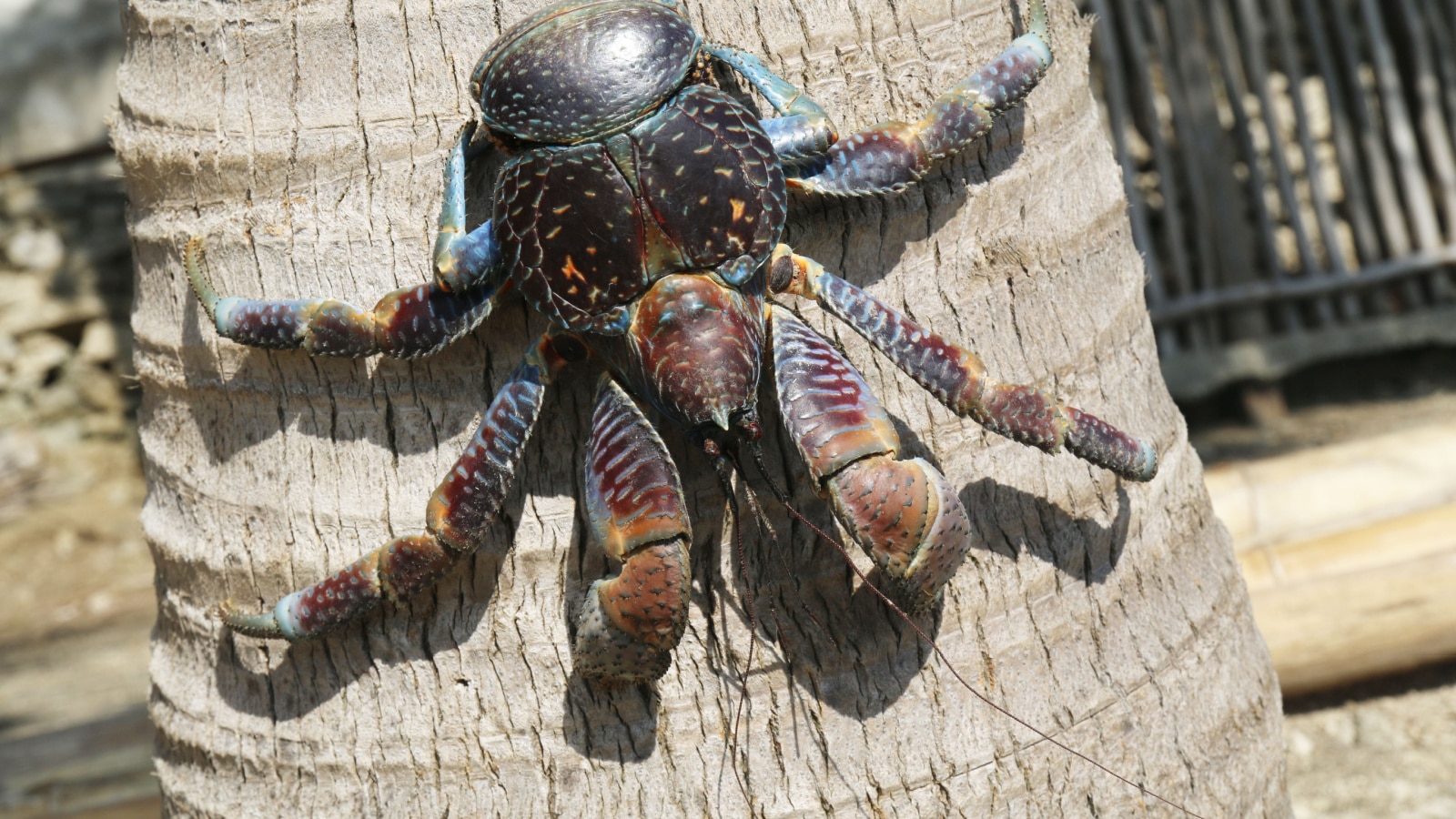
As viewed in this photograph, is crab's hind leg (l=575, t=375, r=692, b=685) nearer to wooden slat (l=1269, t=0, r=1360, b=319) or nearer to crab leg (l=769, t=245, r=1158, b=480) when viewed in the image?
crab leg (l=769, t=245, r=1158, b=480)

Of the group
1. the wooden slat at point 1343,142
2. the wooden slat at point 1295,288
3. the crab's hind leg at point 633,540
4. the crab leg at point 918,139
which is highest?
the crab leg at point 918,139

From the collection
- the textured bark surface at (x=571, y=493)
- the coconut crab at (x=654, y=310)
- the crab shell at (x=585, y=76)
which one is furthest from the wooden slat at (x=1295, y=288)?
the crab shell at (x=585, y=76)

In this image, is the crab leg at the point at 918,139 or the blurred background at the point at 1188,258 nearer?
the crab leg at the point at 918,139

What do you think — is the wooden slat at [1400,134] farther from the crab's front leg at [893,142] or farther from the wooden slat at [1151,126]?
the crab's front leg at [893,142]

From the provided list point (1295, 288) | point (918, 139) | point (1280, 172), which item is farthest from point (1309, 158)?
point (918, 139)

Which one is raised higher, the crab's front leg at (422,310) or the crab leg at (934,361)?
the crab's front leg at (422,310)

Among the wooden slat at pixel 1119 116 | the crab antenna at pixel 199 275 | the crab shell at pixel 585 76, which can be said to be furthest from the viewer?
the wooden slat at pixel 1119 116

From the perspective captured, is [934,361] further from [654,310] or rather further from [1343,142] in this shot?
[1343,142]

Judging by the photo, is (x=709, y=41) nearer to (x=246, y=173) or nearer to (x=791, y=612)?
(x=246, y=173)

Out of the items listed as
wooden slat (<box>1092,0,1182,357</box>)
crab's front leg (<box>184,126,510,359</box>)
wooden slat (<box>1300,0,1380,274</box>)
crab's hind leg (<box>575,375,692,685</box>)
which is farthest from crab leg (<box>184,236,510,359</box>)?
wooden slat (<box>1300,0,1380,274</box>)
